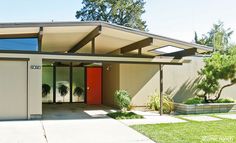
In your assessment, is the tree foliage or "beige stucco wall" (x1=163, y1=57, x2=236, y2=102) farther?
"beige stucco wall" (x1=163, y1=57, x2=236, y2=102)

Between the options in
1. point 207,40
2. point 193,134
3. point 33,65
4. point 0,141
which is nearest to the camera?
point 0,141

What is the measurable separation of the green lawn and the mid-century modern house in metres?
3.35

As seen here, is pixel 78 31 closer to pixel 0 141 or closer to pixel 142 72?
pixel 142 72

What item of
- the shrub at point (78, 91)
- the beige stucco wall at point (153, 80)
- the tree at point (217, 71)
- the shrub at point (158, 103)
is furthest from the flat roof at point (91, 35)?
the shrub at point (78, 91)

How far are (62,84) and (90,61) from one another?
772cm

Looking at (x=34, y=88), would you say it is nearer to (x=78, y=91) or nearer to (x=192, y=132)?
(x=192, y=132)

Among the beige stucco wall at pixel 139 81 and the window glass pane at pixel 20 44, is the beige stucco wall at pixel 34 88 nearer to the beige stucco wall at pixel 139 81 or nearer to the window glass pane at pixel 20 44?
the window glass pane at pixel 20 44

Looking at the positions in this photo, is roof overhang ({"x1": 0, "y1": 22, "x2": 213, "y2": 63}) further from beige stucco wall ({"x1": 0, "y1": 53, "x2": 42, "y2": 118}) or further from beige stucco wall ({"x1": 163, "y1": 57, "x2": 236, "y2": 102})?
beige stucco wall ({"x1": 163, "y1": 57, "x2": 236, "y2": 102})

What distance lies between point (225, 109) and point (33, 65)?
9011 mm

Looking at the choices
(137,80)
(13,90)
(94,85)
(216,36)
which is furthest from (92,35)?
(216,36)

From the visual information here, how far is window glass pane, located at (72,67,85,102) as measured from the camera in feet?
65.6

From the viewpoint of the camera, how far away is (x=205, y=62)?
1647 centimetres

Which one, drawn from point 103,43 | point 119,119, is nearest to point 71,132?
point 119,119

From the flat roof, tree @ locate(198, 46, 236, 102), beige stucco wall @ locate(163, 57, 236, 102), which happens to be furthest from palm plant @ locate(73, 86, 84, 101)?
tree @ locate(198, 46, 236, 102)
